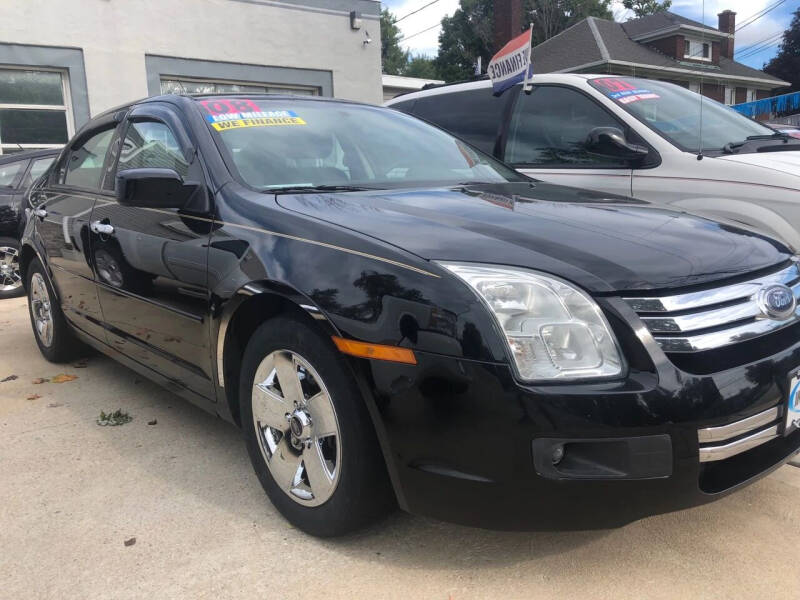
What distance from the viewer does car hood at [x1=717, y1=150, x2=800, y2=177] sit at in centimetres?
386

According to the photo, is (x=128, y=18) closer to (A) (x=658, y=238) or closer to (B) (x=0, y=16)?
(B) (x=0, y=16)

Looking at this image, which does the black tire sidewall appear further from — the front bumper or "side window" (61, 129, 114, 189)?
the front bumper

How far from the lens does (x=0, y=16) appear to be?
33.3 feet

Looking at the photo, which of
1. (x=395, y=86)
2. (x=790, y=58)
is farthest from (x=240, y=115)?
(x=790, y=58)

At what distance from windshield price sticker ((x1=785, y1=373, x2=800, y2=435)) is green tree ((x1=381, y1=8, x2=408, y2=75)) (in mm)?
56038

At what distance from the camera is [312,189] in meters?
2.75

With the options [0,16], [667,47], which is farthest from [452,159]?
[667,47]

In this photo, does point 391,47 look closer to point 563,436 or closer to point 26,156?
point 26,156

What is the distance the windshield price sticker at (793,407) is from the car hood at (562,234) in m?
0.36

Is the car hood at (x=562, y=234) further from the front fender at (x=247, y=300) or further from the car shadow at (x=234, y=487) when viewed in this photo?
the car shadow at (x=234, y=487)

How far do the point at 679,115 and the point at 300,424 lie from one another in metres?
3.65

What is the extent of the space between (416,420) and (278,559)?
75 cm

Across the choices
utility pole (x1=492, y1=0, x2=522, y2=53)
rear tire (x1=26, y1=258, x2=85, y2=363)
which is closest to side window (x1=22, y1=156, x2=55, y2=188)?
rear tire (x1=26, y1=258, x2=85, y2=363)

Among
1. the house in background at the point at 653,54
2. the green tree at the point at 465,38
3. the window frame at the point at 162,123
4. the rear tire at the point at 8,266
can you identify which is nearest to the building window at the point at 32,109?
the rear tire at the point at 8,266
